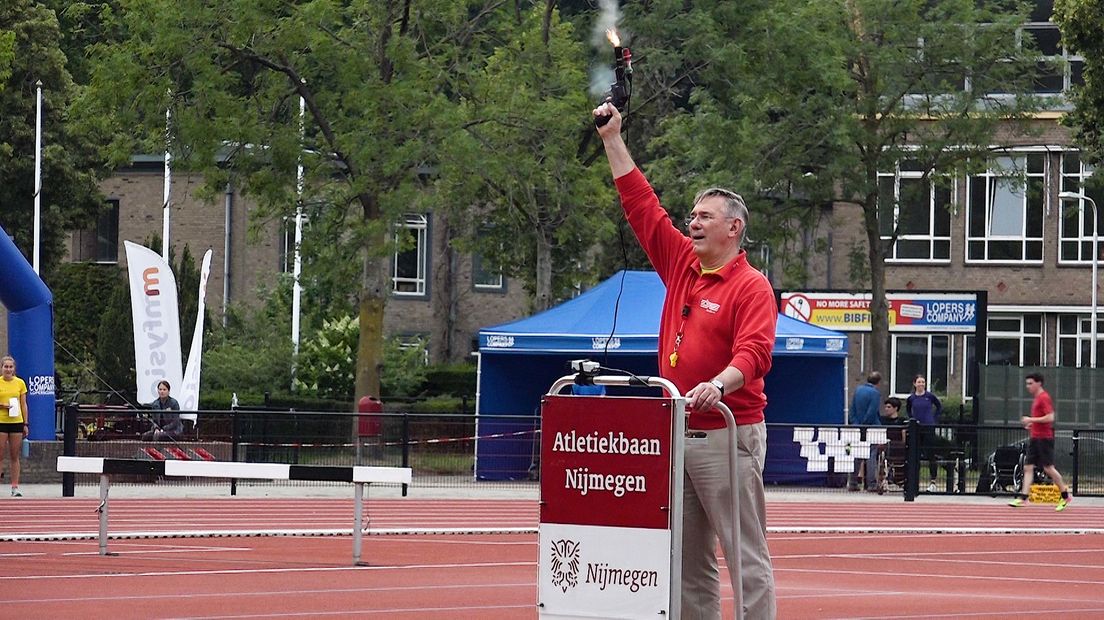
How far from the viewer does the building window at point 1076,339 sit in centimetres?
5247

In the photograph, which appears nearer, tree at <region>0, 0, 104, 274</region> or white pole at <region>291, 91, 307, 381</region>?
white pole at <region>291, 91, 307, 381</region>

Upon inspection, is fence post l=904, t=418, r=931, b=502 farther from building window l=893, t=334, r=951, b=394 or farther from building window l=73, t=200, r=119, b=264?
building window l=73, t=200, r=119, b=264

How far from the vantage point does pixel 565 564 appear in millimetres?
6938

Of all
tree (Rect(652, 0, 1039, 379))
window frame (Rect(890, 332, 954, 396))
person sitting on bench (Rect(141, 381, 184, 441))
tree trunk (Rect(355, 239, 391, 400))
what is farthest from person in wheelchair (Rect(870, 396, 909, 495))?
window frame (Rect(890, 332, 954, 396))

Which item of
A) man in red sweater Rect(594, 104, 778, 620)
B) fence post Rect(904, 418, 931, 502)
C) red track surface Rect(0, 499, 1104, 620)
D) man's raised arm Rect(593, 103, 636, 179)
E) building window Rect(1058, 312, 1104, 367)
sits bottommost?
red track surface Rect(0, 499, 1104, 620)

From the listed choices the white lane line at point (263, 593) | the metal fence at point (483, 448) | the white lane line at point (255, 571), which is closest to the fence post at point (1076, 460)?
the metal fence at point (483, 448)

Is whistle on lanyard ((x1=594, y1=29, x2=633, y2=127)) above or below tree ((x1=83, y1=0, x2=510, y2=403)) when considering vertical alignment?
below

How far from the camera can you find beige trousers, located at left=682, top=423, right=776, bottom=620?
7160 millimetres

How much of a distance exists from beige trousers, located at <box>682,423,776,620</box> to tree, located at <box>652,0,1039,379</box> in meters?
Result: 27.3

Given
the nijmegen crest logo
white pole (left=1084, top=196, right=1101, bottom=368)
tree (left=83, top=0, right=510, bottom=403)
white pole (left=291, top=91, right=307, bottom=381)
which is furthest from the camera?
white pole (left=1084, top=196, right=1101, bottom=368)

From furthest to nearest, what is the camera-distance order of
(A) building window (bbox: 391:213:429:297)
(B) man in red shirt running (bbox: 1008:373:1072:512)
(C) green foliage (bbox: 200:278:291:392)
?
(A) building window (bbox: 391:213:429:297), (C) green foliage (bbox: 200:278:291:392), (B) man in red shirt running (bbox: 1008:373:1072:512)

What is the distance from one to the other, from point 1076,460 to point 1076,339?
26.7 metres

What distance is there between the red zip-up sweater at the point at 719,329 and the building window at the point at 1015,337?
4683 centimetres

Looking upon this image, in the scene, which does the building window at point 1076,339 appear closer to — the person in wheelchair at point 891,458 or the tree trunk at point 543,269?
the tree trunk at point 543,269
